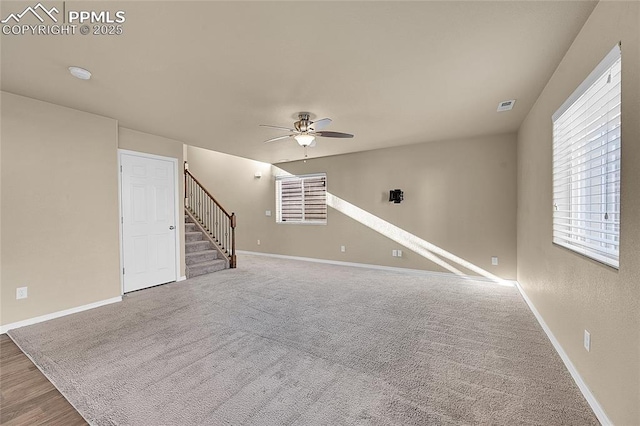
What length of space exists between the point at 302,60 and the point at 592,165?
2.32 metres

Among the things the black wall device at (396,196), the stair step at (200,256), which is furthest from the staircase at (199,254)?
the black wall device at (396,196)

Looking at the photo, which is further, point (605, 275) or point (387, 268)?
point (387, 268)

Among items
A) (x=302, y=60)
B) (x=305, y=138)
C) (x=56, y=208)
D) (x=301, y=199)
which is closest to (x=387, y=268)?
(x=301, y=199)

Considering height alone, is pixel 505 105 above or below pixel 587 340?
above

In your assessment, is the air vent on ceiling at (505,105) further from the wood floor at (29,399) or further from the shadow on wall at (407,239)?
the wood floor at (29,399)

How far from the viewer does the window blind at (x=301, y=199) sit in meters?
6.68

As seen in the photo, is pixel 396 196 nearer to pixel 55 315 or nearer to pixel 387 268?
pixel 387 268

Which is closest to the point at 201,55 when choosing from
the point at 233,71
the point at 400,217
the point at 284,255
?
the point at 233,71

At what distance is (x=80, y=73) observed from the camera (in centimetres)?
249

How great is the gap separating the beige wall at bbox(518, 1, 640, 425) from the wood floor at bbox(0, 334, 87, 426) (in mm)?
3081

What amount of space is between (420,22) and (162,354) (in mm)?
3354

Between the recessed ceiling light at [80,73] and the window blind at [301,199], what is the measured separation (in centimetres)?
465

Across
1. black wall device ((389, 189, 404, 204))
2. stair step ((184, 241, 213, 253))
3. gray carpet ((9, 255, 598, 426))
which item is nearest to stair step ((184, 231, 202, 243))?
stair step ((184, 241, 213, 253))

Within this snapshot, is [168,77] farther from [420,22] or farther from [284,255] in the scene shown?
[284,255]
